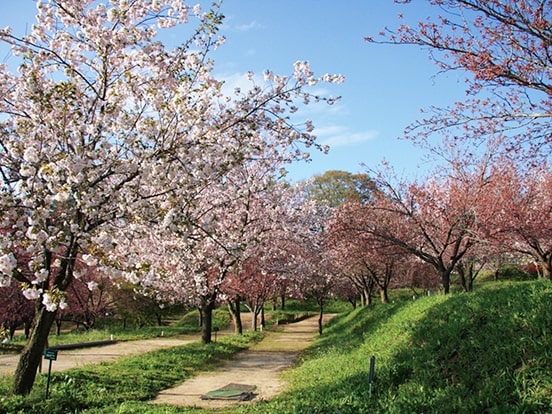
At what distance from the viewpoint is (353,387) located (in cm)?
729

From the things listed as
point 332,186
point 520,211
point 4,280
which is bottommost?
point 4,280

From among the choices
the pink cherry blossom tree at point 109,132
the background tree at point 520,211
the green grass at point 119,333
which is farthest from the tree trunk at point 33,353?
the background tree at point 520,211

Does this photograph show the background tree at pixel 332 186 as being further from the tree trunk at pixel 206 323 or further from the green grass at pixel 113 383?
the green grass at pixel 113 383

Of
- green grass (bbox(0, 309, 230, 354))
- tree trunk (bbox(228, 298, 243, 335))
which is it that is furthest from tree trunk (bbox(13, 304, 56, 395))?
tree trunk (bbox(228, 298, 243, 335))

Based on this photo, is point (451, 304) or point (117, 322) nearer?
point (451, 304)

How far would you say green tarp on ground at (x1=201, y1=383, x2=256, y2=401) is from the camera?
8.99 metres

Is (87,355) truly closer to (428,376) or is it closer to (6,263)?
(6,263)

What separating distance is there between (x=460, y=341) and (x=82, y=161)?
6.46 m

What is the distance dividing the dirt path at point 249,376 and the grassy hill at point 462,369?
53.7 inches

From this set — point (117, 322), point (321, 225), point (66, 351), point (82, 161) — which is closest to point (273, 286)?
point (321, 225)

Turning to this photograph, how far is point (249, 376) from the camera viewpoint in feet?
39.7

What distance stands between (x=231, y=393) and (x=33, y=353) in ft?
13.5

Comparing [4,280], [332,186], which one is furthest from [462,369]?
[332,186]

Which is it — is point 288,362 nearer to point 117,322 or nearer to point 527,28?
point 527,28
